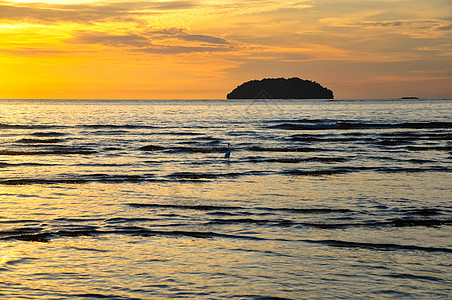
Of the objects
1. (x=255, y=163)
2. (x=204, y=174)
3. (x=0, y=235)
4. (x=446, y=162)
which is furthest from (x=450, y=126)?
(x=0, y=235)

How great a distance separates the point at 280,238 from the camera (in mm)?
11797

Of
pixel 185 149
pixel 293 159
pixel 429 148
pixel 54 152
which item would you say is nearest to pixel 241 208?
pixel 293 159

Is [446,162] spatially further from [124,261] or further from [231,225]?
[124,261]

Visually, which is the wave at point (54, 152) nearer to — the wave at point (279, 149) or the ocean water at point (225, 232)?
the ocean water at point (225, 232)

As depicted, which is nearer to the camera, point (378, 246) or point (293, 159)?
point (378, 246)

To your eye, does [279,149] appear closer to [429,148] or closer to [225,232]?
[429,148]

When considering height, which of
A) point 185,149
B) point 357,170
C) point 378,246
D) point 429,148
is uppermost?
point 185,149

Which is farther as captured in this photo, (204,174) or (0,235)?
(204,174)

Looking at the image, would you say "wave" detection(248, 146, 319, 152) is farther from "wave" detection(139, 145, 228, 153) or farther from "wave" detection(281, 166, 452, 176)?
"wave" detection(281, 166, 452, 176)

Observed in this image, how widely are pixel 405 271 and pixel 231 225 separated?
4.89m

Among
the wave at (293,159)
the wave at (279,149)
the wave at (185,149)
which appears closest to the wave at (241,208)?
the wave at (293,159)

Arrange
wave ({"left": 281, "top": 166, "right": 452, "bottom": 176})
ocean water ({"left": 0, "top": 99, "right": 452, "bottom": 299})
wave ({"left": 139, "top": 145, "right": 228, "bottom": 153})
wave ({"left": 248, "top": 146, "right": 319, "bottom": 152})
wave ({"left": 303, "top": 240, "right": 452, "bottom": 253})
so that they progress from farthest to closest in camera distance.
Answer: wave ({"left": 248, "top": 146, "right": 319, "bottom": 152}) < wave ({"left": 139, "top": 145, "right": 228, "bottom": 153}) < wave ({"left": 281, "top": 166, "right": 452, "bottom": 176}) < wave ({"left": 303, "top": 240, "right": 452, "bottom": 253}) < ocean water ({"left": 0, "top": 99, "right": 452, "bottom": 299})

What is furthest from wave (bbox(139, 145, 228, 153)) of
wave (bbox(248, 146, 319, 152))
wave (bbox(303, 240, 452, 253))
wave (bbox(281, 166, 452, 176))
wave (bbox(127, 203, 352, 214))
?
wave (bbox(303, 240, 452, 253))

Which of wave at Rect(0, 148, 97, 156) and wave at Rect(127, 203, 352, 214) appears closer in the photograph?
wave at Rect(127, 203, 352, 214)
